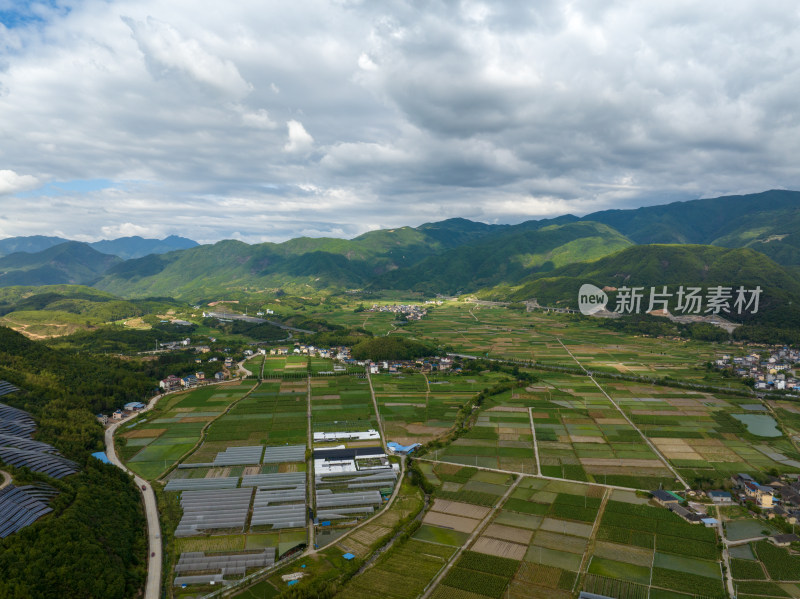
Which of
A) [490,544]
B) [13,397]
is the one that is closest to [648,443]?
[490,544]

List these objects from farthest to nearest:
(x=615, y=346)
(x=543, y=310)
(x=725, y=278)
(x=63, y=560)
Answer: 1. (x=543, y=310)
2. (x=725, y=278)
3. (x=615, y=346)
4. (x=63, y=560)

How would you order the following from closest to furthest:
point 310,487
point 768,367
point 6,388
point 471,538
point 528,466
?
point 471,538 → point 310,487 → point 528,466 → point 6,388 → point 768,367

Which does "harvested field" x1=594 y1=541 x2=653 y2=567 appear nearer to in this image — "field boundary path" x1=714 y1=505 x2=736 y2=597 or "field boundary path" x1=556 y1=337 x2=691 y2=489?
"field boundary path" x1=714 y1=505 x2=736 y2=597

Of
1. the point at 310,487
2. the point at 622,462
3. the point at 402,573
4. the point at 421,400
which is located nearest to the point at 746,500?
the point at 622,462

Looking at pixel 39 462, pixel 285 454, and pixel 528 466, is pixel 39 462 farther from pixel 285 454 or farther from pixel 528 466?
pixel 528 466

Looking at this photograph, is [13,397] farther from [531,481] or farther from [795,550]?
[795,550]

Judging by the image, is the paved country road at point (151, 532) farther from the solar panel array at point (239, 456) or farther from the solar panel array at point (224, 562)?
the solar panel array at point (239, 456)
